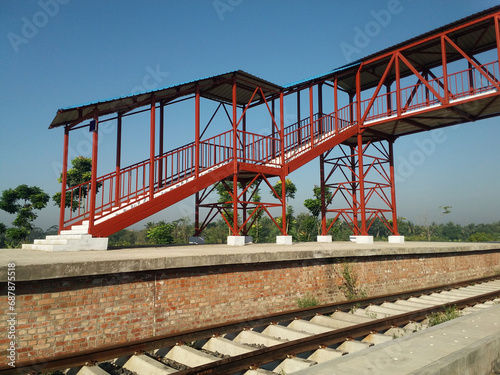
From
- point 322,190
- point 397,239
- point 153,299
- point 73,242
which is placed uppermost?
point 322,190

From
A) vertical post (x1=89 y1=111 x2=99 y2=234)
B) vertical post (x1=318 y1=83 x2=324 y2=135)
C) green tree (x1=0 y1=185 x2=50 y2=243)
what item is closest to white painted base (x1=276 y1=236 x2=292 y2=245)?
vertical post (x1=318 y1=83 x2=324 y2=135)

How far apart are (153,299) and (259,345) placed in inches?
75.6

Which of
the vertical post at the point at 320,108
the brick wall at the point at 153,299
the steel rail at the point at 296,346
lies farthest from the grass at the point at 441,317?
the vertical post at the point at 320,108

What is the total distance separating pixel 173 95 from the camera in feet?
40.6

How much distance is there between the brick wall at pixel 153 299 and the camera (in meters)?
4.93

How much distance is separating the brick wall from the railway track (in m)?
0.49

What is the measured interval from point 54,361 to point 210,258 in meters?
2.96

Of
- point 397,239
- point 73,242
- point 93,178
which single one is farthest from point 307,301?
point 397,239

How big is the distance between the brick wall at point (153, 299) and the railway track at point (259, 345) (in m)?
0.49

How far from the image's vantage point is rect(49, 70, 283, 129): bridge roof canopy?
10.4 metres

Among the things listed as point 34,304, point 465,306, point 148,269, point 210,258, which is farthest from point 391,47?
point 34,304

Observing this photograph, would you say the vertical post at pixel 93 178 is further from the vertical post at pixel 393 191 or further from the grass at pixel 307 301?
the vertical post at pixel 393 191

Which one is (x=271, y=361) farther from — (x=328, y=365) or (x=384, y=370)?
(x=384, y=370)

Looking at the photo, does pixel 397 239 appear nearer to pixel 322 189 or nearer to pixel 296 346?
pixel 322 189
